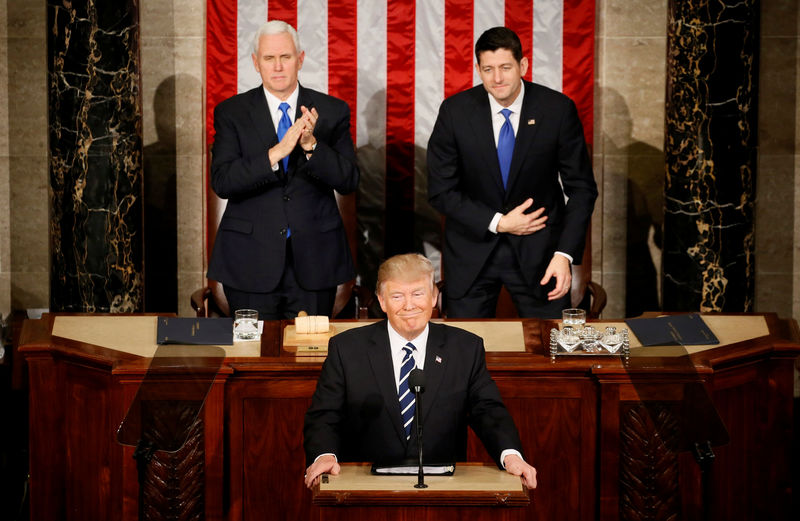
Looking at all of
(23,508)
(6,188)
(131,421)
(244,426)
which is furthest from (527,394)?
(6,188)

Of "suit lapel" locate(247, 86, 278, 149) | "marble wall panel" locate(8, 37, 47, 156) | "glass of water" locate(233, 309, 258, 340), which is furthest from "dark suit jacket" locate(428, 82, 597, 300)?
"marble wall panel" locate(8, 37, 47, 156)

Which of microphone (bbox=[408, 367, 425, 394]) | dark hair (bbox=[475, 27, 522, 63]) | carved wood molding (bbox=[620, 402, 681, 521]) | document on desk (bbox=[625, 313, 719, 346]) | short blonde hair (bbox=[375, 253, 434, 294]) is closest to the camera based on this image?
microphone (bbox=[408, 367, 425, 394])

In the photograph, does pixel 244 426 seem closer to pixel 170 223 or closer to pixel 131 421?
pixel 131 421

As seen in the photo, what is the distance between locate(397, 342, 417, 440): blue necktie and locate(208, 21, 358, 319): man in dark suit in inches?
60.2

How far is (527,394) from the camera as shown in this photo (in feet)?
12.0

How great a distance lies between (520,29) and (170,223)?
2343mm

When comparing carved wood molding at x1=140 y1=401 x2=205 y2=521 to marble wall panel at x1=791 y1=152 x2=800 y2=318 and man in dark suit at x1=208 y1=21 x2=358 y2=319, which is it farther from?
marble wall panel at x1=791 y1=152 x2=800 y2=318

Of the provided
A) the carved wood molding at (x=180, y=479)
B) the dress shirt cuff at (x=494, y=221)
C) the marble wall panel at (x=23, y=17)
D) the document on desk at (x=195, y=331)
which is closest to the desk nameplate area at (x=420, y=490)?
the carved wood molding at (x=180, y=479)

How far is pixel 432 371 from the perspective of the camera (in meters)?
3.10

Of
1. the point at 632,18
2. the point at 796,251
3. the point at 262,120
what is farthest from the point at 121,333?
the point at 796,251

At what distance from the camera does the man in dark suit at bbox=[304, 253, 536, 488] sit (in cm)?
305

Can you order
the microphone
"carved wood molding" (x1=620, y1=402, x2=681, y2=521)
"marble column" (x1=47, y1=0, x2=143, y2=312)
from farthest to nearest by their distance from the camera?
"marble column" (x1=47, y1=0, x2=143, y2=312)
"carved wood molding" (x1=620, y1=402, x2=681, y2=521)
the microphone

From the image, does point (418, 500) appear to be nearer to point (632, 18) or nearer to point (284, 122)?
point (284, 122)

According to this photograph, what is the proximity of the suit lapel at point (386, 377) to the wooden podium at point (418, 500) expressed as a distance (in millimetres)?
422
